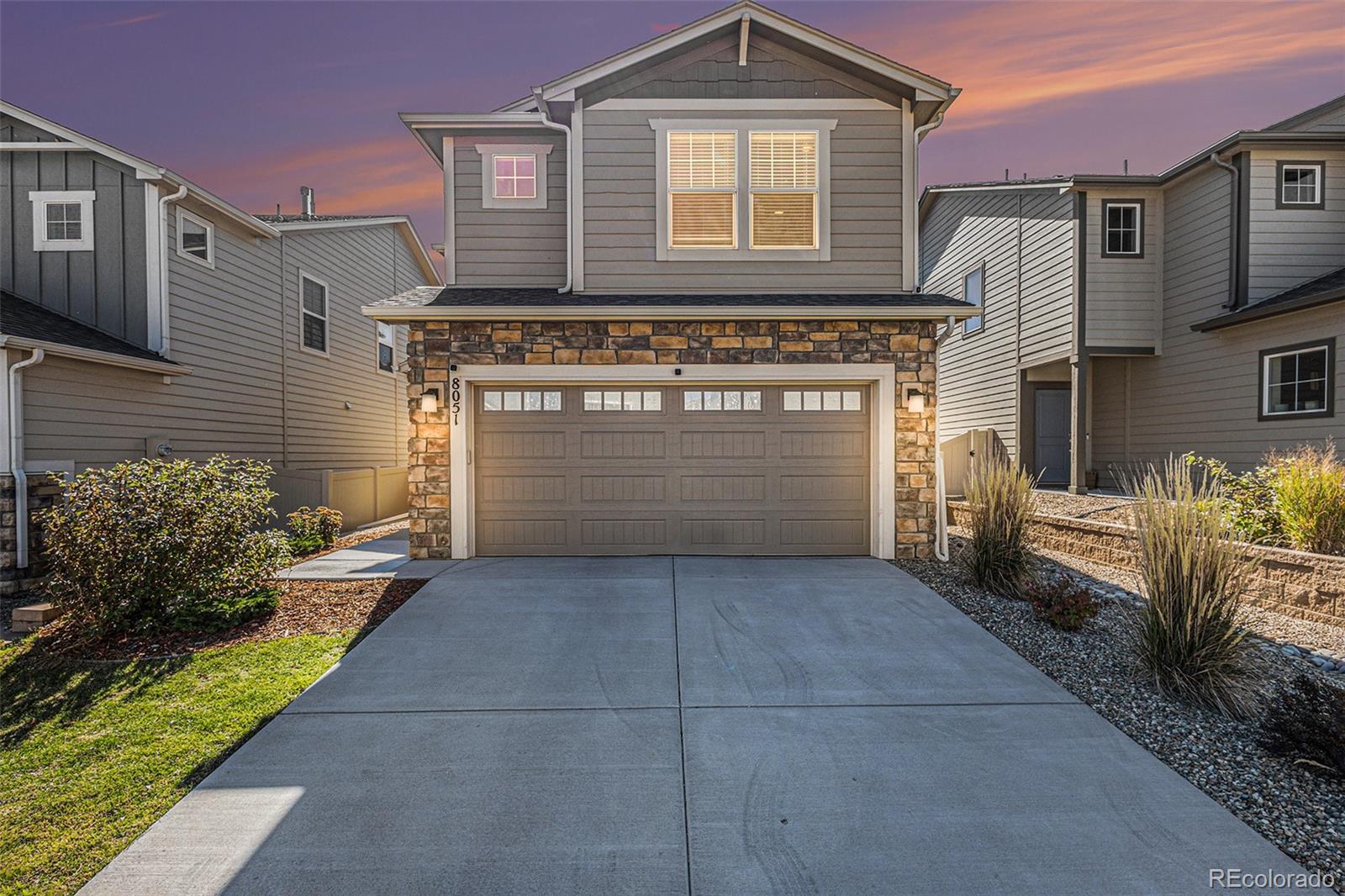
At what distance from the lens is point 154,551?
4.79 meters

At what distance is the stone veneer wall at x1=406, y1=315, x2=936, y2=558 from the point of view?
7.27 m

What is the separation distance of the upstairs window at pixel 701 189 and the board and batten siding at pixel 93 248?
700 cm

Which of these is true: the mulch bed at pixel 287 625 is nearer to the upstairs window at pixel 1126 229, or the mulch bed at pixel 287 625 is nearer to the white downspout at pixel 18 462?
the white downspout at pixel 18 462

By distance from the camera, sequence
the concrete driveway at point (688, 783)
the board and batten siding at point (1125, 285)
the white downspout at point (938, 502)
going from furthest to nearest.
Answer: the board and batten siding at point (1125, 285), the white downspout at point (938, 502), the concrete driveway at point (688, 783)

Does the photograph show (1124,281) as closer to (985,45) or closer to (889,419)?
(985,45)

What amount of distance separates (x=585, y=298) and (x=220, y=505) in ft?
13.8

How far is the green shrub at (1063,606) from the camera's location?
4891 mm

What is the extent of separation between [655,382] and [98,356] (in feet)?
20.8

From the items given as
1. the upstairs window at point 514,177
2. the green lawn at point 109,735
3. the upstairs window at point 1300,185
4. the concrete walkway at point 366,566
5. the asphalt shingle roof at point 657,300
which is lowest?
the green lawn at point 109,735

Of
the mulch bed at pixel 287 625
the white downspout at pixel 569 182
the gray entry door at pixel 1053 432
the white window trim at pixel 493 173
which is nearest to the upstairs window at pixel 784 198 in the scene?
the white downspout at pixel 569 182

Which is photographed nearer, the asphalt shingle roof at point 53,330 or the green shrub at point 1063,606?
the green shrub at point 1063,606

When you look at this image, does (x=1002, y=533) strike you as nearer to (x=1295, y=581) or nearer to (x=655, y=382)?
(x=1295, y=581)

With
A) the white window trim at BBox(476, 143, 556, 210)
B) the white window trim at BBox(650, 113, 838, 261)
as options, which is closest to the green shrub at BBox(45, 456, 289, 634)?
the white window trim at BBox(476, 143, 556, 210)

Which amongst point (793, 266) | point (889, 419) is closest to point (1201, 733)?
point (889, 419)
